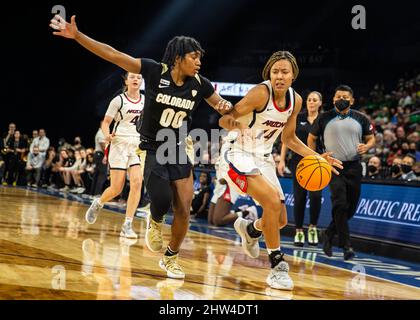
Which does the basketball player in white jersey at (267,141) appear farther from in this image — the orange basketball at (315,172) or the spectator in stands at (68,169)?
the spectator in stands at (68,169)

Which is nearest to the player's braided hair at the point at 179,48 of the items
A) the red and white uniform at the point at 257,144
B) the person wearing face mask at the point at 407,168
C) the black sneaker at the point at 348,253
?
the red and white uniform at the point at 257,144

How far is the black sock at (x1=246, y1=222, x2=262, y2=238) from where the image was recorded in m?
6.06

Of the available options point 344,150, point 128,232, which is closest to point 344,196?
point 344,150

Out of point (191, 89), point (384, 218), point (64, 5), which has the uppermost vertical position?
point (64, 5)

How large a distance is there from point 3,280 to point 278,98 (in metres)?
2.64

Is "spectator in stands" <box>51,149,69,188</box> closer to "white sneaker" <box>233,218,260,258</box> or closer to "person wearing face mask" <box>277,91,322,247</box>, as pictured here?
"person wearing face mask" <box>277,91,322,247</box>

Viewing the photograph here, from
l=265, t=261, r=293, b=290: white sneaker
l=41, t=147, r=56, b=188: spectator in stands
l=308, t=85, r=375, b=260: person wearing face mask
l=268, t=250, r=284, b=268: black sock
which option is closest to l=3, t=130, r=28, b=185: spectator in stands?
l=41, t=147, r=56, b=188: spectator in stands

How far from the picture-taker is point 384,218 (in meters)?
9.09

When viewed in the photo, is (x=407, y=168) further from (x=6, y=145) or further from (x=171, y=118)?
(x=6, y=145)

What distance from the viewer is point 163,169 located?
17.0 feet

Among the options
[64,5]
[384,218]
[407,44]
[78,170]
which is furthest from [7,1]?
[384,218]

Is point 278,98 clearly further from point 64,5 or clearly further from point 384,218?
point 64,5

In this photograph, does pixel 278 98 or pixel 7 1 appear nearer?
pixel 278 98

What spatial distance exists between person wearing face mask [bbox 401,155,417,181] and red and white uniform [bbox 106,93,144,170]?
4361 millimetres
